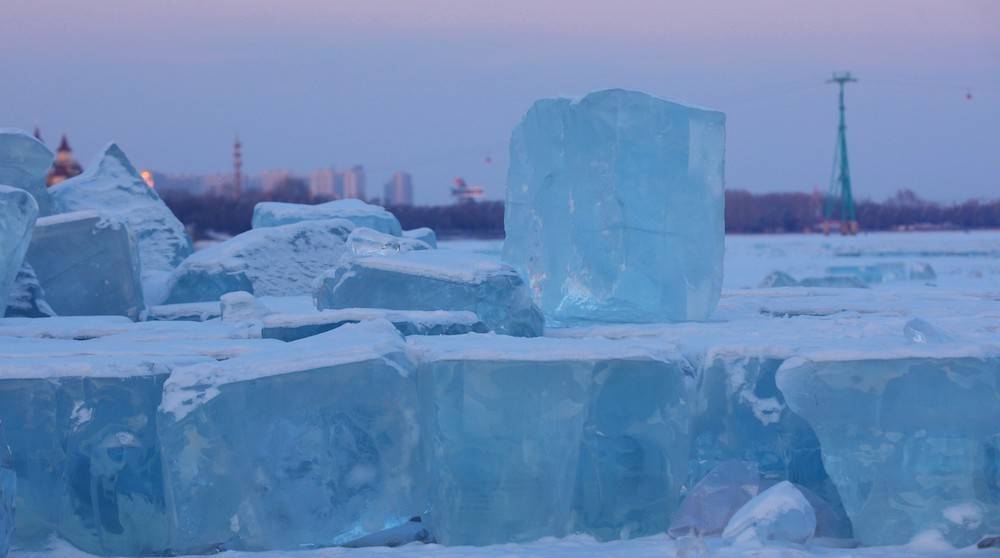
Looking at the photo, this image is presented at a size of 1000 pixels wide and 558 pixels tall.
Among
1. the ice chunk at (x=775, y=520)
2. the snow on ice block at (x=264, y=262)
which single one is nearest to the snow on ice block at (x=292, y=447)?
the ice chunk at (x=775, y=520)

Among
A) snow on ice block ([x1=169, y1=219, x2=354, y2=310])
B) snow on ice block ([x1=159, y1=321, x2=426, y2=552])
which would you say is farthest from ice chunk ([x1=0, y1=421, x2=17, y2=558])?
snow on ice block ([x1=169, y1=219, x2=354, y2=310])

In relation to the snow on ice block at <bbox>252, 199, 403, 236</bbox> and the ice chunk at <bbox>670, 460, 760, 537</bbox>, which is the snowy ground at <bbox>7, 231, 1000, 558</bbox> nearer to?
the ice chunk at <bbox>670, 460, 760, 537</bbox>

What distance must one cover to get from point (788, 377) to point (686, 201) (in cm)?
172

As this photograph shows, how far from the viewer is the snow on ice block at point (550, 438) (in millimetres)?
3424

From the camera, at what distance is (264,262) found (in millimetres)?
6559

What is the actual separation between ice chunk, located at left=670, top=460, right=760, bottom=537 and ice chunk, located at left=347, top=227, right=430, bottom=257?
259 centimetres

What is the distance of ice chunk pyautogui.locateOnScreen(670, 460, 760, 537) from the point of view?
336 cm

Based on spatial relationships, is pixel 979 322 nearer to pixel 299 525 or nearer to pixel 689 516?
pixel 689 516

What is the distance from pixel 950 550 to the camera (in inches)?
129

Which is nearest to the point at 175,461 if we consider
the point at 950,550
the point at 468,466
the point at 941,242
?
the point at 468,466

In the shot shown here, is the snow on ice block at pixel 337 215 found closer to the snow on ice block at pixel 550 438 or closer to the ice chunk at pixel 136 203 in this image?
the ice chunk at pixel 136 203

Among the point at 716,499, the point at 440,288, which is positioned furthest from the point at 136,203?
the point at 716,499

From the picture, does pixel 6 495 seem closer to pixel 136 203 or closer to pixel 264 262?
pixel 264 262

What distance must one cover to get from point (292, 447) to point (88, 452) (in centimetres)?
64
